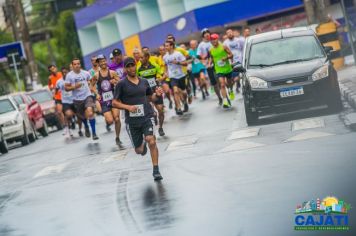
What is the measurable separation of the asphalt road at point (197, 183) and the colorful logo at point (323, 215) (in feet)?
0.30

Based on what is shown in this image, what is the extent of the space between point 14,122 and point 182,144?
12.8 metres

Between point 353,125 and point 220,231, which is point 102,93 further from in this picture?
point 220,231

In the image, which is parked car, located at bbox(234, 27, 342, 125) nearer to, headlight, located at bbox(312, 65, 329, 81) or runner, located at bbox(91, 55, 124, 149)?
headlight, located at bbox(312, 65, 329, 81)

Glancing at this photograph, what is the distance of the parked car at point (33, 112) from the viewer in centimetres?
3381

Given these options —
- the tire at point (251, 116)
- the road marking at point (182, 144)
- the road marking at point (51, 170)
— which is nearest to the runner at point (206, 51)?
the tire at point (251, 116)

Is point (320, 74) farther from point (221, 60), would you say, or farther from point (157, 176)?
point (221, 60)

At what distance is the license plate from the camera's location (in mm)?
19125

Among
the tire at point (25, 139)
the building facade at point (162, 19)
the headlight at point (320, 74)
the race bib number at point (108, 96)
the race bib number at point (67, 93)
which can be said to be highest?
the building facade at point (162, 19)

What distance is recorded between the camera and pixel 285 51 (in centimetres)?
2038

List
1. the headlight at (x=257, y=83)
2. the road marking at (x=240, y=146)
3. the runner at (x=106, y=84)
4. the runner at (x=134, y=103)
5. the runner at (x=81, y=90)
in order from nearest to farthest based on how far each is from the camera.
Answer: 1. the runner at (x=134, y=103)
2. the road marking at (x=240, y=146)
3. the headlight at (x=257, y=83)
4. the runner at (x=106, y=84)
5. the runner at (x=81, y=90)

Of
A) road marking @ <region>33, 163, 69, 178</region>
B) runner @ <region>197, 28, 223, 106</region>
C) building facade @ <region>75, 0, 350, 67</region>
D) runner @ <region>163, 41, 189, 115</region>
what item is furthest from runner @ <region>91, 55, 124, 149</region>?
building facade @ <region>75, 0, 350, 67</region>

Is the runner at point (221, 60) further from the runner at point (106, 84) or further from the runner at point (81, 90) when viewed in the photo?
the runner at point (106, 84)

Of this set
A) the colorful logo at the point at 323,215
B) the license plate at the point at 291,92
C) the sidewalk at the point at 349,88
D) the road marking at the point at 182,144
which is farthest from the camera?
the license plate at the point at 291,92

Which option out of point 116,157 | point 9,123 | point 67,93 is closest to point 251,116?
point 116,157
